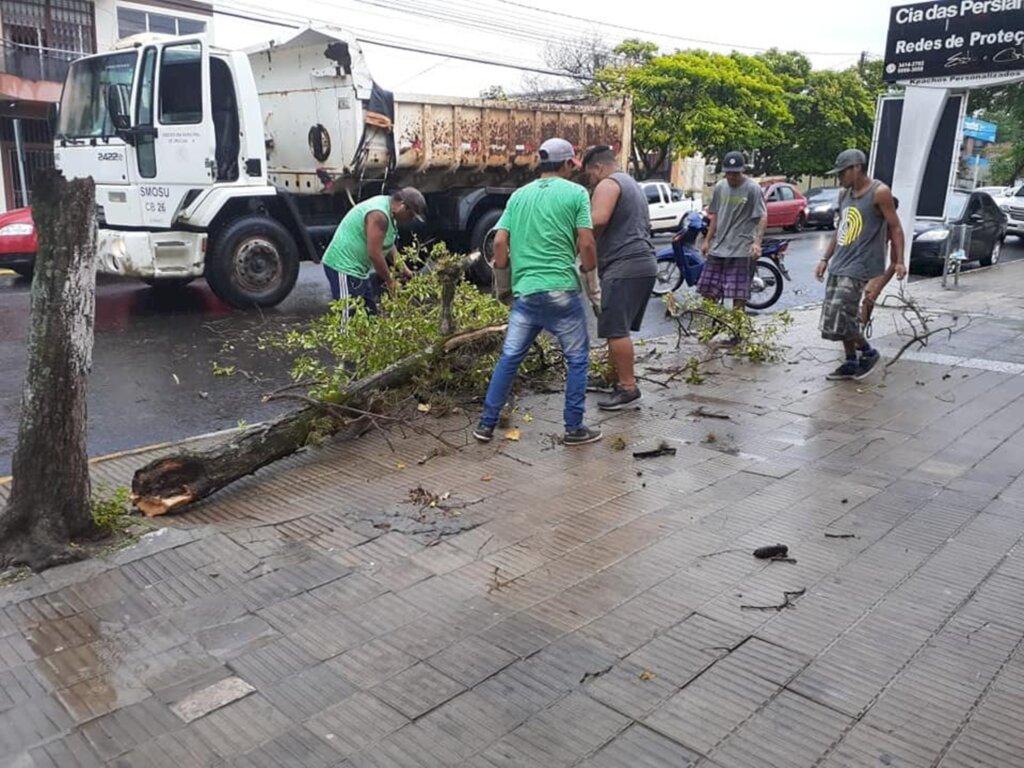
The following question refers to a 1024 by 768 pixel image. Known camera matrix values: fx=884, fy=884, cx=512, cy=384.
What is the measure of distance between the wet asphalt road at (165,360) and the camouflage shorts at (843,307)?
273 centimetres

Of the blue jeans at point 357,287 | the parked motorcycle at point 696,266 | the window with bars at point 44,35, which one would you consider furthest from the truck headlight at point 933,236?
the window with bars at point 44,35

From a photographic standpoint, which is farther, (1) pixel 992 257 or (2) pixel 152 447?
(1) pixel 992 257

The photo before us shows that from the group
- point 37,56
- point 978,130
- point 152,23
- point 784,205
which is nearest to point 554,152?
point 37,56

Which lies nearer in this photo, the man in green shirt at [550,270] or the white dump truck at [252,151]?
the man in green shirt at [550,270]

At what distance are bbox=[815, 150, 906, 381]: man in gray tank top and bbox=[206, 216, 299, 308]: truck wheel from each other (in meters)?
6.12

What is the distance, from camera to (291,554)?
12.4ft

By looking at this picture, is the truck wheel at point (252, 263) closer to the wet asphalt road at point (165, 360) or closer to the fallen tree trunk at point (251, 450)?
the wet asphalt road at point (165, 360)

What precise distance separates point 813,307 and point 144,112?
26.5ft

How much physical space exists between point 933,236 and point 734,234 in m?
8.91

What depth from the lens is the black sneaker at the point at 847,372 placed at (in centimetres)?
707

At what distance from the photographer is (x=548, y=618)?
3262 millimetres

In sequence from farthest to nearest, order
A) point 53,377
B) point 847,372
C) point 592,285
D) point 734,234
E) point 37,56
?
point 37,56, point 734,234, point 847,372, point 592,285, point 53,377

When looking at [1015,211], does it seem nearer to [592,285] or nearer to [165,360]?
[592,285]

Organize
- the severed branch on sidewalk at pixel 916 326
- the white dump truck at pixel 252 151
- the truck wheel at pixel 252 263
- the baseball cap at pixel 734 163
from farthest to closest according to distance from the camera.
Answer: the truck wheel at pixel 252 263
the white dump truck at pixel 252 151
the severed branch on sidewalk at pixel 916 326
the baseball cap at pixel 734 163
